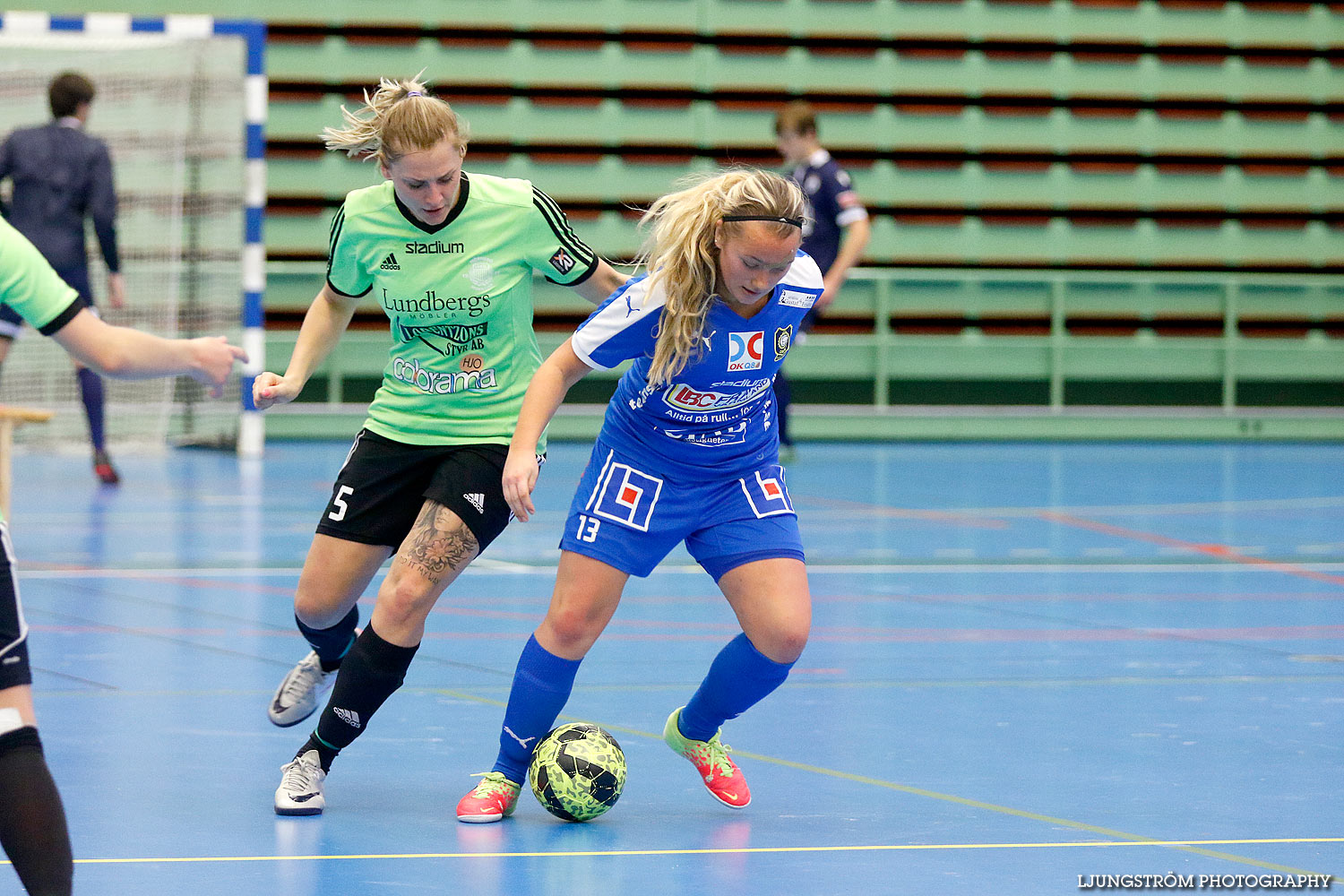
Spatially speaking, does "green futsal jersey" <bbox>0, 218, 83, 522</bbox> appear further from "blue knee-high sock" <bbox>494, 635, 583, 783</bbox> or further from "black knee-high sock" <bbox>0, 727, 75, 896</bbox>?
"blue knee-high sock" <bbox>494, 635, 583, 783</bbox>

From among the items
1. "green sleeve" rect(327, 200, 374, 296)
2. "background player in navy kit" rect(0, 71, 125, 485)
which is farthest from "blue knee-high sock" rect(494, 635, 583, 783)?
"background player in navy kit" rect(0, 71, 125, 485)

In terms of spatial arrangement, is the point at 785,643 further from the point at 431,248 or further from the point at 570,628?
the point at 431,248

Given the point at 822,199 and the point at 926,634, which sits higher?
the point at 822,199

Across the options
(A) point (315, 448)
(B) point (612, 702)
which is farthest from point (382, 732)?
(A) point (315, 448)

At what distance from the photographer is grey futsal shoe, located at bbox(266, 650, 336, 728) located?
4.25m

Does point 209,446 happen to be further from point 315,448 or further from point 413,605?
point 413,605

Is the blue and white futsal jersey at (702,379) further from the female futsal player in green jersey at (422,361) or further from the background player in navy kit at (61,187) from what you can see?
the background player in navy kit at (61,187)

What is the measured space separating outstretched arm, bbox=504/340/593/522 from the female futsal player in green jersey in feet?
0.98

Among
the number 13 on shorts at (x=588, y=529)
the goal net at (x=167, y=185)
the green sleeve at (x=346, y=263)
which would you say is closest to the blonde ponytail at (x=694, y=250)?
the number 13 on shorts at (x=588, y=529)

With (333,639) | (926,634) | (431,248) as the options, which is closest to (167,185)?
(926,634)

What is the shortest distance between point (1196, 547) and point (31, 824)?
21.1 feet

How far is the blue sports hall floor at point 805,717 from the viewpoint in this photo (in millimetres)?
3268

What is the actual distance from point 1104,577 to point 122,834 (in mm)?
4739

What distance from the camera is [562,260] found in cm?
410
